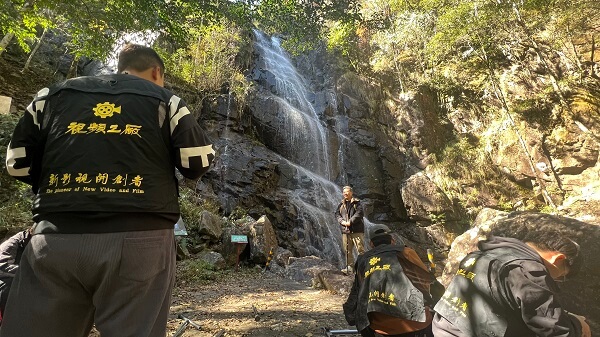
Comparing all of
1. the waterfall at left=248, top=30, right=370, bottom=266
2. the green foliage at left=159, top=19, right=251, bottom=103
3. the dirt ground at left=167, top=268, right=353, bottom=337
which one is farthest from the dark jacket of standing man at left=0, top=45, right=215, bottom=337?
the green foliage at left=159, top=19, right=251, bottom=103

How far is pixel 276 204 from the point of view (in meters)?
14.1

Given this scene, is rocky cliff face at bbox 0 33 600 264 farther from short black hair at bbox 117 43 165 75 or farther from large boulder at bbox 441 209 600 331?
short black hair at bbox 117 43 165 75

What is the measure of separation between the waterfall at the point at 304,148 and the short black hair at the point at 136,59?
11468 millimetres

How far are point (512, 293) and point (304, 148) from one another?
1550 centimetres

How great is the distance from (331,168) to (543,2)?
1022 centimetres

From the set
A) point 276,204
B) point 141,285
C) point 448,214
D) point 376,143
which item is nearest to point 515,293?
point 141,285

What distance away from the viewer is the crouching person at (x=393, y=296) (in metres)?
2.50

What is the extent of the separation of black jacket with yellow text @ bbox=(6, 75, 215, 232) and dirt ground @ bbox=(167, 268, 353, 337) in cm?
295

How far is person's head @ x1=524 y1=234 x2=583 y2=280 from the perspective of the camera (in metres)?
1.94

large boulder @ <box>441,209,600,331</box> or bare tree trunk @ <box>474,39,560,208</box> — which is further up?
bare tree trunk @ <box>474,39,560,208</box>

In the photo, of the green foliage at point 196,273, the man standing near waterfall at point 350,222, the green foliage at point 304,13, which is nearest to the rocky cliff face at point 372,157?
the green foliage at point 196,273

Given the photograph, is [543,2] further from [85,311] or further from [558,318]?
[85,311]

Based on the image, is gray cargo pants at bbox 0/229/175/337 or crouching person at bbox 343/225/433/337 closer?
gray cargo pants at bbox 0/229/175/337

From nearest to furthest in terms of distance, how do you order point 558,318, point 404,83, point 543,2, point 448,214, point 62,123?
1. point 62,123
2. point 558,318
3. point 543,2
4. point 448,214
5. point 404,83
